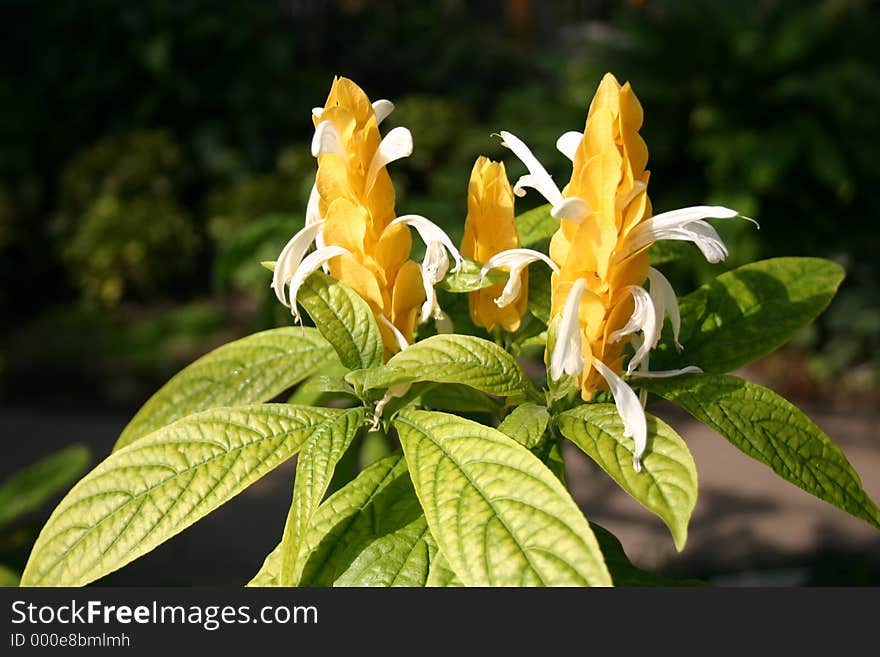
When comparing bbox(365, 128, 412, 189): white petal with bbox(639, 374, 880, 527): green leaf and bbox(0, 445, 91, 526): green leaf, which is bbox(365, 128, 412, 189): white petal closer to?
bbox(639, 374, 880, 527): green leaf

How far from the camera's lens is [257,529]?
3102 mm

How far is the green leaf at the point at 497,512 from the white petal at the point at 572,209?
15 cm

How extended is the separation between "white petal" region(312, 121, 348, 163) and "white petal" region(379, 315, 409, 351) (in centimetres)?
13

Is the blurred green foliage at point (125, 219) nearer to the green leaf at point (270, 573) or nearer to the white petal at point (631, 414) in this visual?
the green leaf at point (270, 573)

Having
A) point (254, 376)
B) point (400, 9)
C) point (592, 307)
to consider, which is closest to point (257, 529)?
point (254, 376)

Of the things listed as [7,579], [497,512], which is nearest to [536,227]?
[497,512]

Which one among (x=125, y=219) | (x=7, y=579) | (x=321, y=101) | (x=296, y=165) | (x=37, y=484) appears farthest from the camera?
(x=321, y=101)

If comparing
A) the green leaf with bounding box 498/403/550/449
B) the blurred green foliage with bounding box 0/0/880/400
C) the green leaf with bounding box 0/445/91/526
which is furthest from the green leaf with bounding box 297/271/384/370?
the blurred green foliage with bounding box 0/0/880/400

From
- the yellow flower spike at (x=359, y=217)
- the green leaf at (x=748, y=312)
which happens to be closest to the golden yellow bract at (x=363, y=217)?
the yellow flower spike at (x=359, y=217)

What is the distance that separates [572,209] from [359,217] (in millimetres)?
168

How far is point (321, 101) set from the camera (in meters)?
5.23

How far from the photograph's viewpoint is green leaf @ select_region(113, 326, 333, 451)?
757mm

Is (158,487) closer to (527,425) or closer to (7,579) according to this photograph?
(527,425)

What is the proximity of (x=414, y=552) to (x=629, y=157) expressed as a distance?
12.2 inches
